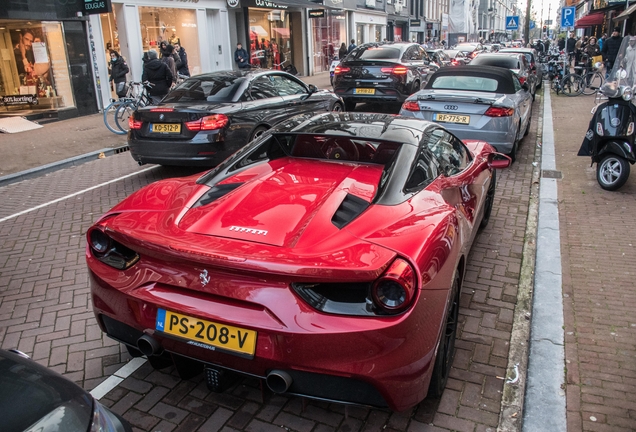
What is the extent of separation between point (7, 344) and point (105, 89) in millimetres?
13326

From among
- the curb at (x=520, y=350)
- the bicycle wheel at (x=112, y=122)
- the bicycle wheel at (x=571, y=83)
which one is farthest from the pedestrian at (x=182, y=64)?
the curb at (x=520, y=350)

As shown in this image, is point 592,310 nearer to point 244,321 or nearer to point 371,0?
point 244,321

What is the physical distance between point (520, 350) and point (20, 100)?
13987mm

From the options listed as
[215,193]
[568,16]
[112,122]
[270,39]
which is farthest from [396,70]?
[270,39]

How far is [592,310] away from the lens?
13.0 feet

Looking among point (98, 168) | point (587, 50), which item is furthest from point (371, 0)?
point (98, 168)

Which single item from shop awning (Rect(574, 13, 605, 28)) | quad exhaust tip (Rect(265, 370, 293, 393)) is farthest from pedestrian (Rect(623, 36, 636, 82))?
shop awning (Rect(574, 13, 605, 28))

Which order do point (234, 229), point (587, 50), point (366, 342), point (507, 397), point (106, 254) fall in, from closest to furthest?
point (366, 342) < point (234, 229) < point (106, 254) < point (507, 397) < point (587, 50)

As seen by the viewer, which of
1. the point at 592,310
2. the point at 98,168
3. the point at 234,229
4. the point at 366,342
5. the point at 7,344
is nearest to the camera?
the point at 366,342

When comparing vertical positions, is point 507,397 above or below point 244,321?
→ below

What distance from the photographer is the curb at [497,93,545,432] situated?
2.82 meters

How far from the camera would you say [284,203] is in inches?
113

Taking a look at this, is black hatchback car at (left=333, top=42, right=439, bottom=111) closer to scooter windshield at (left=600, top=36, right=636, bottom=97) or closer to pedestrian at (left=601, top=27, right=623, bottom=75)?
scooter windshield at (left=600, top=36, right=636, bottom=97)

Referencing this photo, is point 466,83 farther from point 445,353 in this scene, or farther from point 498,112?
point 445,353
